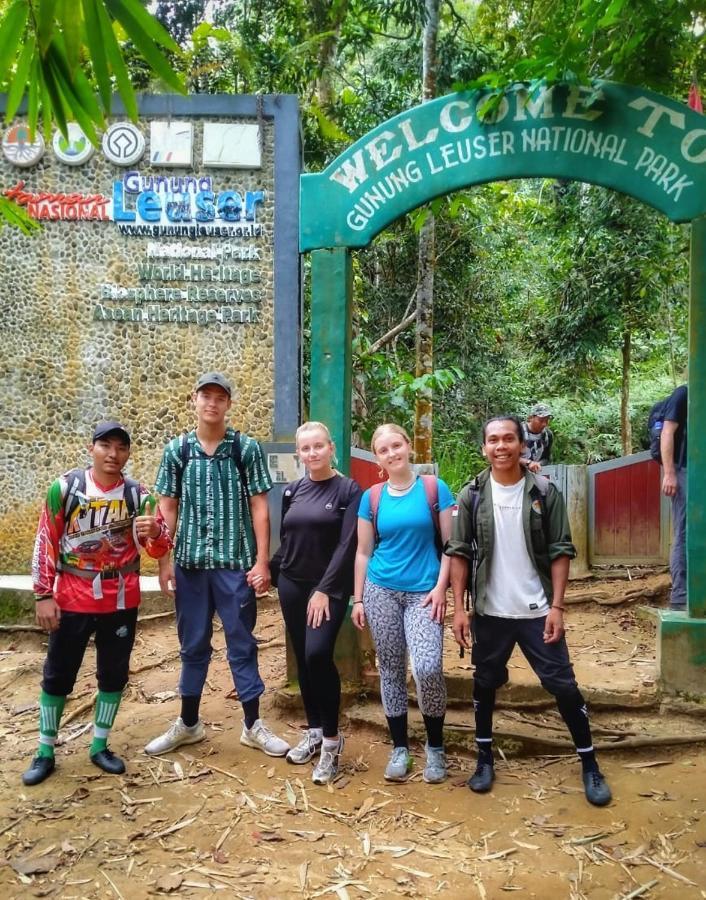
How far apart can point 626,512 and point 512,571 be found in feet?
19.4

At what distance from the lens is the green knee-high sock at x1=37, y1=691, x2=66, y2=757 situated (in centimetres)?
372

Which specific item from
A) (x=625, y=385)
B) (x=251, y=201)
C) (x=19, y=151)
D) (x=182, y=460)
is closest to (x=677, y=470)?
(x=182, y=460)

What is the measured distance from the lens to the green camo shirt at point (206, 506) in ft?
12.6

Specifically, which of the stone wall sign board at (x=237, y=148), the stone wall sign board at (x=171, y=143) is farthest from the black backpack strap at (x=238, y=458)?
the stone wall sign board at (x=171, y=143)

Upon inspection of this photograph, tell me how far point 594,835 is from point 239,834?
151cm

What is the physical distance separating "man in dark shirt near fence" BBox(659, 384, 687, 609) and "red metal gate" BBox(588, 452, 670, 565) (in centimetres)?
382

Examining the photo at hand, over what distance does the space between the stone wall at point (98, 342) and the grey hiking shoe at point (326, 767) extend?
4.04 meters

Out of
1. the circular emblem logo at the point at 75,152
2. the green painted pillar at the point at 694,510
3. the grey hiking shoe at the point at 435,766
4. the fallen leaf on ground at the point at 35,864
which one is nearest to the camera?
the fallen leaf on ground at the point at 35,864

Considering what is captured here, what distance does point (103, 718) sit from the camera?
12.5 ft

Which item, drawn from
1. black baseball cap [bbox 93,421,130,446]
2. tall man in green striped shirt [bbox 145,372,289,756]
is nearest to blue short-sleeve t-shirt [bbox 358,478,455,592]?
tall man in green striped shirt [bbox 145,372,289,756]

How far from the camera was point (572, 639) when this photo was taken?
5.86m

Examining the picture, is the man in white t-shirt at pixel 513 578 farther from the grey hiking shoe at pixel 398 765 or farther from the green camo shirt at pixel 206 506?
the green camo shirt at pixel 206 506

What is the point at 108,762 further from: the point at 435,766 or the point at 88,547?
the point at 435,766

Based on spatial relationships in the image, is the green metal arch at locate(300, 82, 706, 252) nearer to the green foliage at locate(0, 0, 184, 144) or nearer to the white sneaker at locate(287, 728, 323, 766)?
the white sneaker at locate(287, 728, 323, 766)
